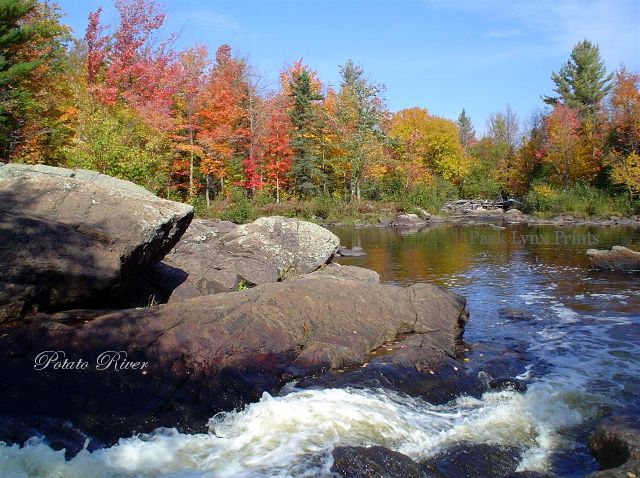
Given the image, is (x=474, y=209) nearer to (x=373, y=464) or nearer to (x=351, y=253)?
(x=351, y=253)

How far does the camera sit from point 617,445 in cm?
468

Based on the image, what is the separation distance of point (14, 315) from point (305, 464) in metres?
4.36

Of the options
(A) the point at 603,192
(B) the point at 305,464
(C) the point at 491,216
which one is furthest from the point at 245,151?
(B) the point at 305,464

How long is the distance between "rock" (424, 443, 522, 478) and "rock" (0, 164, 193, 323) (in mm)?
5014

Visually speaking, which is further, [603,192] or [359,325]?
[603,192]

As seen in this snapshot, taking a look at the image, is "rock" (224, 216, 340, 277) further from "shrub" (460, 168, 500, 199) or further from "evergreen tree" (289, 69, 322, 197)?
"shrub" (460, 168, 500, 199)

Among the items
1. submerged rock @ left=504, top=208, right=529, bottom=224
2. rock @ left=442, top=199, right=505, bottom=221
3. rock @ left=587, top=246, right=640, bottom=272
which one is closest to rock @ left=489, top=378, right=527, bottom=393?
rock @ left=587, top=246, right=640, bottom=272

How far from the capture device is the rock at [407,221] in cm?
3906

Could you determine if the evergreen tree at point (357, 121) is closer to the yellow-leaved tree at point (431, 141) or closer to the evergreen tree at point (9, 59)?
the yellow-leaved tree at point (431, 141)

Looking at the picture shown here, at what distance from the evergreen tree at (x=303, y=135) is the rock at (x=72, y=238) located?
33235mm

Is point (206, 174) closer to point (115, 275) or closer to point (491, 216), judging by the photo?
point (491, 216)

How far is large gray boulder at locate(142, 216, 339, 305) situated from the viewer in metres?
9.94

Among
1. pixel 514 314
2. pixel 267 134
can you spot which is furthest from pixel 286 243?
pixel 267 134

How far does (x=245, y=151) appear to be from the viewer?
130ft
